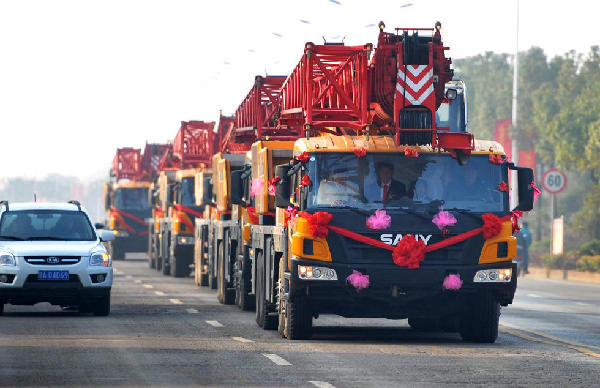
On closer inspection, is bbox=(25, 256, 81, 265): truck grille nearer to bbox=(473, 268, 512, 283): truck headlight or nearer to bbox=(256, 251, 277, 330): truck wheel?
bbox=(256, 251, 277, 330): truck wheel

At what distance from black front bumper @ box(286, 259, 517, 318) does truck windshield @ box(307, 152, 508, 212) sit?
0.72m

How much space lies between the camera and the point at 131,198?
191 ft

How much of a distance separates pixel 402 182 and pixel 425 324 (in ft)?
11.9

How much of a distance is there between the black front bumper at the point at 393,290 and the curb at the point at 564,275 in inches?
1108

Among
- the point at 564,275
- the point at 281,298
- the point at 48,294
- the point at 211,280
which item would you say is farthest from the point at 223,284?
the point at 564,275

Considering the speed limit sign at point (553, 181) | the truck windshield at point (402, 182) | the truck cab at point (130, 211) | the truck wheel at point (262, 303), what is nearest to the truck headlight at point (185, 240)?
the speed limit sign at point (553, 181)

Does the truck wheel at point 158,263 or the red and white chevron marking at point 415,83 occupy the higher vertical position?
the red and white chevron marking at point 415,83

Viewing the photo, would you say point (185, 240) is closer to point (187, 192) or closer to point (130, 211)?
point (187, 192)

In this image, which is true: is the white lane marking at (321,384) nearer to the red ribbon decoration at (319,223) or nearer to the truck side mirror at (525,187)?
the red ribbon decoration at (319,223)

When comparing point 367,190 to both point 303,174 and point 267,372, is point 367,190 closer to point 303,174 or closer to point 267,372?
point 303,174

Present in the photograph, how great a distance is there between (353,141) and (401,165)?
0.64 meters

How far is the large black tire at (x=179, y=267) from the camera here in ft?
139

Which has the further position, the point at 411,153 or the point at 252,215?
the point at 252,215

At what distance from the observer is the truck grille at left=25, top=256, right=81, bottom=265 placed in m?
22.8
